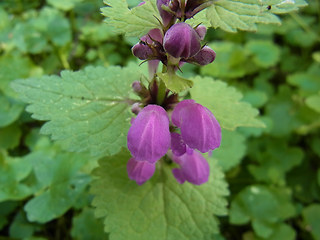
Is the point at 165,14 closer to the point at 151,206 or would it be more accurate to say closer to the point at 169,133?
→ the point at 169,133

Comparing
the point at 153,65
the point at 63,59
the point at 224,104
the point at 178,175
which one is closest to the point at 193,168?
the point at 178,175

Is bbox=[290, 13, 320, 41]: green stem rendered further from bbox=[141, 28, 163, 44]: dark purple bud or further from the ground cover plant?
bbox=[141, 28, 163, 44]: dark purple bud

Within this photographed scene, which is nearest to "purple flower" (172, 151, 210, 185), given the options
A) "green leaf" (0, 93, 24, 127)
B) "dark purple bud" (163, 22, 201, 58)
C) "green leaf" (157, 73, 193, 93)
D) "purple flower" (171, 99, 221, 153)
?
"purple flower" (171, 99, 221, 153)

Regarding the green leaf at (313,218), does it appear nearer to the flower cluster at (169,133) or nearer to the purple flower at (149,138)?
the flower cluster at (169,133)

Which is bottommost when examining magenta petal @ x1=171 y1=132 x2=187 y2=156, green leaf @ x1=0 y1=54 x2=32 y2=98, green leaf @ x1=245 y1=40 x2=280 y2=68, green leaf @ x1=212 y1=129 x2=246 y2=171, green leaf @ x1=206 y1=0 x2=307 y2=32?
green leaf @ x1=212 y1=129 x2=246 y2=171

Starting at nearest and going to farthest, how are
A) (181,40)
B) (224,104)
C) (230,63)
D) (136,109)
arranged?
1. (181,40)
2. (136,109)
3. (224,104)
4. (230,63)

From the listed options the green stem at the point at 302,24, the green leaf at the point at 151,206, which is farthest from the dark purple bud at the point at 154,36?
the green stem at the point at 302,24
